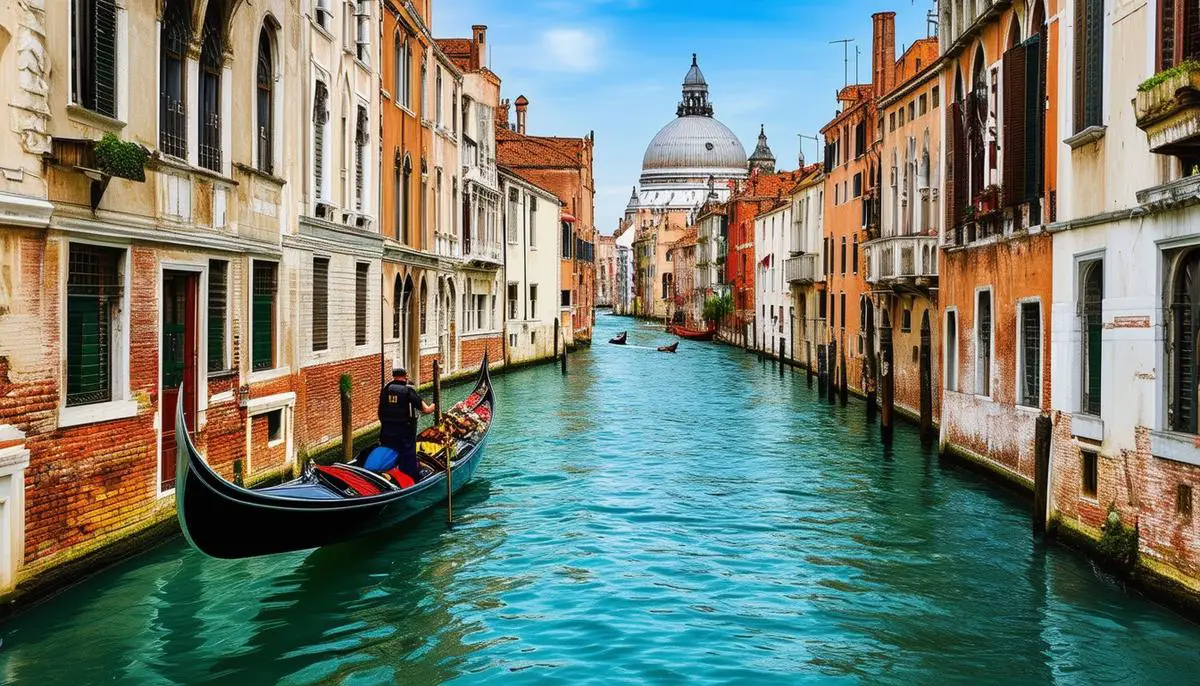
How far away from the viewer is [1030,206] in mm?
11977

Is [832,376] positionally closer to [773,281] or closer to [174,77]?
[773,281]

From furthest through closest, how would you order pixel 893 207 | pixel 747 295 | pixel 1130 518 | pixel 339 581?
pixel 747 295, pixel 893 207, pixel 339 581, pixel 1130 518

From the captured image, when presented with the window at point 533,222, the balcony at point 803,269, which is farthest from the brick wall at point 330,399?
the window at point 533,222

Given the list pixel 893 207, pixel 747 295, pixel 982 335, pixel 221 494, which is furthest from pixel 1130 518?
pixel 747 295

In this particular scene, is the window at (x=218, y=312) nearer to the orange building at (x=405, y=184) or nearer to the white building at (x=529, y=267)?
the orange building at (x=405, y=184)

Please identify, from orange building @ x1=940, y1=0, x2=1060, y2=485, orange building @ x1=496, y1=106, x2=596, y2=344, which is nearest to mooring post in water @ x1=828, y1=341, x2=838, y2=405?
orange building @ x1=940, y1=0, x2=1060, y2=485

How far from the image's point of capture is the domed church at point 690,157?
124m

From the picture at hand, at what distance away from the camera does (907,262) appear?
18.9 meters

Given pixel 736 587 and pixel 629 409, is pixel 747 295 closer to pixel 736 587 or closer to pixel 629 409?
pixel 629 409

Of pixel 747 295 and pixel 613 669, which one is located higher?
pixel 747 295

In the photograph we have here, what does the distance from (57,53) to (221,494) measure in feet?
10.5

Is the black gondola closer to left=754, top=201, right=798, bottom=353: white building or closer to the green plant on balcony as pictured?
the green plant on balcony

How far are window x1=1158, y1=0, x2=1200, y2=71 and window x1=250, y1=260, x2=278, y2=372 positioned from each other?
336 inches

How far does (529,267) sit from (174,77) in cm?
2779
